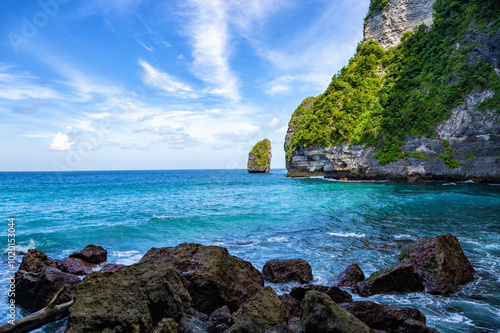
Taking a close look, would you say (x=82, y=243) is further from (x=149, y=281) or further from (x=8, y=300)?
(x=149, y=281)

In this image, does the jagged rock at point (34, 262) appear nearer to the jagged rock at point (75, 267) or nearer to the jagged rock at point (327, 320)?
the jagged rock at point (75, 267)

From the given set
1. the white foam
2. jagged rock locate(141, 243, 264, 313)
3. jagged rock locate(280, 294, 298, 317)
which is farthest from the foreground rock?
the white foam

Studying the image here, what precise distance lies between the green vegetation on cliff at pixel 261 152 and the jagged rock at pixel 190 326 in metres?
105

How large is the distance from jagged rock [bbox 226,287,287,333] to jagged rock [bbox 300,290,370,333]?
62 centimetres

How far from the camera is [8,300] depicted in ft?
19.4

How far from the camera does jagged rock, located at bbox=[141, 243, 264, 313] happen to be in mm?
5335

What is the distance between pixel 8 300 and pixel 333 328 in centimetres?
702

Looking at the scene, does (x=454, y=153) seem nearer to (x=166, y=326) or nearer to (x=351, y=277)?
(x=351, y=277)

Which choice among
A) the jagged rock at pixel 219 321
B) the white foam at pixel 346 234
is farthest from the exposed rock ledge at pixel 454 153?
the jagged rock at pixel 219 321

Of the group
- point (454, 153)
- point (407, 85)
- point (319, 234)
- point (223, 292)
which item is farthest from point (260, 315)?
point (407, 85)

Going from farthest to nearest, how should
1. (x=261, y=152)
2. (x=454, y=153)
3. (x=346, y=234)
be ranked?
(x=261, y=152) → (x=454, y=153) → (x=346, y=234)

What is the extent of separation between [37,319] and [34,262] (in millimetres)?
4636

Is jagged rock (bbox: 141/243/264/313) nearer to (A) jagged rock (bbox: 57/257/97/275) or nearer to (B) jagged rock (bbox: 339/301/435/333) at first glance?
(B) jagged rock (bbox: 339/301/435/333)

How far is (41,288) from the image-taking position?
5410 mm
